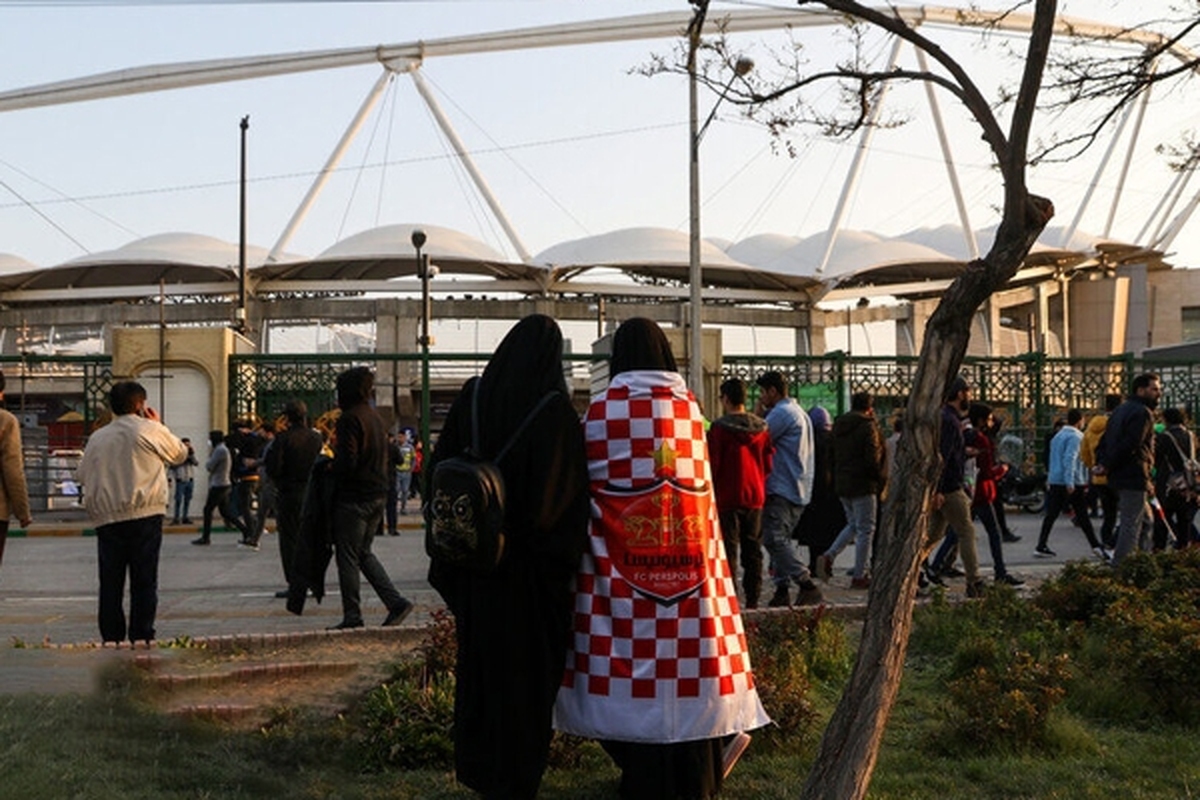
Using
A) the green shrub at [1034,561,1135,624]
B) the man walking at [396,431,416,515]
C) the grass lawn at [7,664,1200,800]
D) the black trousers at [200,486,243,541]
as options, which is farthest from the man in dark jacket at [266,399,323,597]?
the man walking at [396,431,416,515]

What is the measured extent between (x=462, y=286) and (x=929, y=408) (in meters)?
53.3

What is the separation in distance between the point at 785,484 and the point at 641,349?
16.6 feet

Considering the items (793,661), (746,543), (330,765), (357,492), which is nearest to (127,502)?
(357,492)

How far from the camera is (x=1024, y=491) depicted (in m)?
20.1

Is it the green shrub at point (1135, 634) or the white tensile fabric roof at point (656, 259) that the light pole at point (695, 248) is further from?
the white tensile fabric roof at point (656, 259)

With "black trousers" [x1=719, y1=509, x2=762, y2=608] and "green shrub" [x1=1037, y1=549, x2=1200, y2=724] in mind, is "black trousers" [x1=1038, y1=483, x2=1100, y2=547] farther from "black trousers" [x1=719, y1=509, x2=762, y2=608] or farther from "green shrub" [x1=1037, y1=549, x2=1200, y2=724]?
"black trousers" [x1=719, y1=509, x2=762, y2=608]

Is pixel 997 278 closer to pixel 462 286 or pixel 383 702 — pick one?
pixel 383 702

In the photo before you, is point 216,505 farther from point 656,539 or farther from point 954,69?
point 954,69

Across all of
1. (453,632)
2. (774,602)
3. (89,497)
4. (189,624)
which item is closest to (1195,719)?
(453,632)

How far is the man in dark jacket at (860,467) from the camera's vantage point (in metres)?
10.2

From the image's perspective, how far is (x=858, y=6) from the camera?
4438 millimetres

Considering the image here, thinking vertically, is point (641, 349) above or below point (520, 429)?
above

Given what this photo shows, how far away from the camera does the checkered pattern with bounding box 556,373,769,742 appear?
170 inches

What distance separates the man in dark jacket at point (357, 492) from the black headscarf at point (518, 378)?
362 centimetres
